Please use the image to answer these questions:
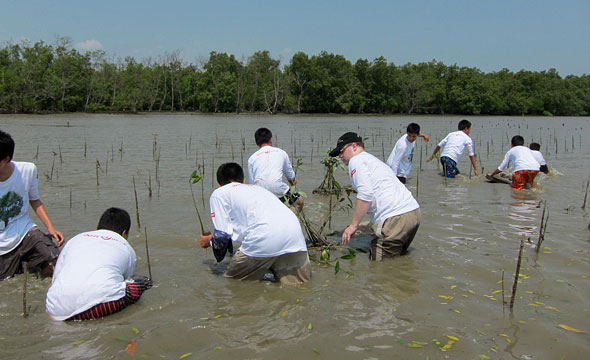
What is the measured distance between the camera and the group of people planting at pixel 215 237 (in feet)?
13.2

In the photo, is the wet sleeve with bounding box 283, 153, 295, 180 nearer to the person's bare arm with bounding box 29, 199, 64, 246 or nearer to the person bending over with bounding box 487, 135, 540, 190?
the person's bare arm with bounding box 29, 199, 64, 246

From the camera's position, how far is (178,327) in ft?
13.6

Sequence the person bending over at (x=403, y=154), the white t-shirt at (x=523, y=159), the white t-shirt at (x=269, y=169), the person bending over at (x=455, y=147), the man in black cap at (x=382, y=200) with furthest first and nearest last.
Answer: the person bending over at (x=455, y=147) → the white t-shirt at (x=523, y=159) → the person bending over at (x=403, y=154) → the white t-shirt at (x=269, y=169) → the man in black cap at (x=382, y=200)

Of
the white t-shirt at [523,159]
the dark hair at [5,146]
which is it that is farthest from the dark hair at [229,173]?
the white t-shirt at [523,159]

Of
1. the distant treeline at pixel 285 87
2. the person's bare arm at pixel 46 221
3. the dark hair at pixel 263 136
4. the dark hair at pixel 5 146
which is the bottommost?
the person's bare arm at pixel 46 221

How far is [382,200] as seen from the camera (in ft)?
19.1

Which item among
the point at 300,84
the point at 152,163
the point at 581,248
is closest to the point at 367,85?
the point at 300,84

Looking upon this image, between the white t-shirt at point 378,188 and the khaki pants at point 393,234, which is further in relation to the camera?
the khaki pants at point 393,234

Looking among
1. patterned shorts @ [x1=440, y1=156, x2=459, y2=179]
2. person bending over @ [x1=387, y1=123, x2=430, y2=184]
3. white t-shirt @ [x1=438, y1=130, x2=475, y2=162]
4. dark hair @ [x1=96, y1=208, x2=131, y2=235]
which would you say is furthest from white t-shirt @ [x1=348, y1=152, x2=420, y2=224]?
patterned shorts @ [x1=440, y1=156, x2=459, y2=179]

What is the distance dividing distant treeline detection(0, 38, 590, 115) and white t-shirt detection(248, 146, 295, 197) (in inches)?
2607

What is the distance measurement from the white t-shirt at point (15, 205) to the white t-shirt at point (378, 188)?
147 inches

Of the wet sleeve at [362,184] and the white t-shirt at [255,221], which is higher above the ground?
the wet sleeve at [362,184]

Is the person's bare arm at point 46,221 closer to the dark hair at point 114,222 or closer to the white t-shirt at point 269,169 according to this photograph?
the dark hair at point 114,222

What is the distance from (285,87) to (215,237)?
79.3 metres
